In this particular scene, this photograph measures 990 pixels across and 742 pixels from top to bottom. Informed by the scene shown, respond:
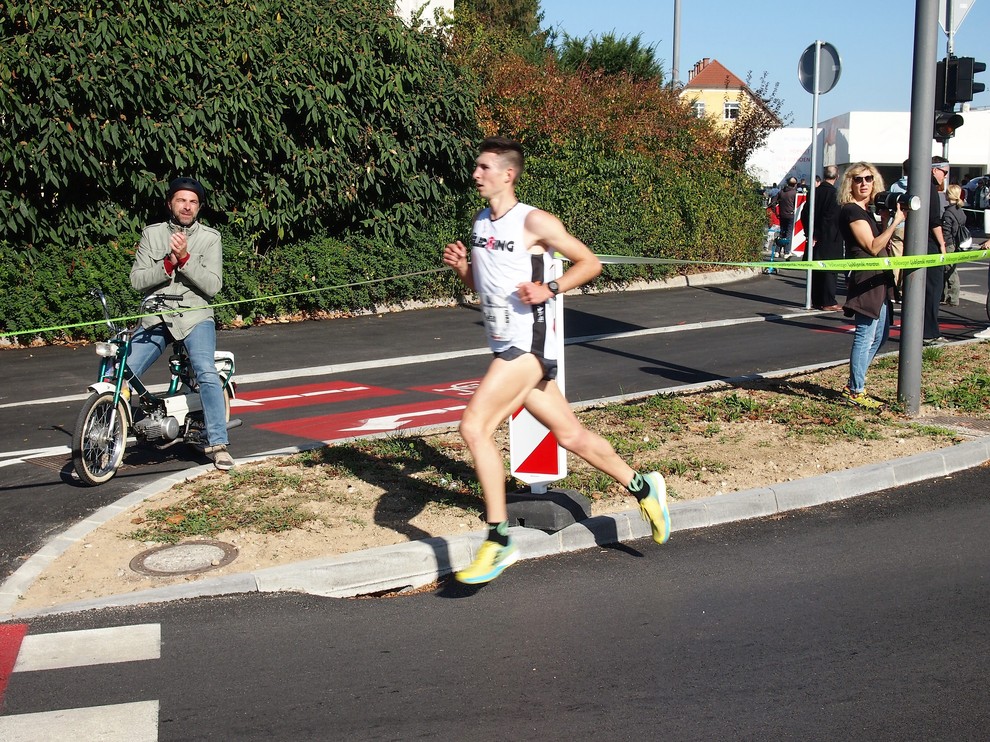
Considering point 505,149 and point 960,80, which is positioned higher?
point 960,80

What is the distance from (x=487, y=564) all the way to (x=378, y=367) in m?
7.16

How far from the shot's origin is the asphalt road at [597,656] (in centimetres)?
390

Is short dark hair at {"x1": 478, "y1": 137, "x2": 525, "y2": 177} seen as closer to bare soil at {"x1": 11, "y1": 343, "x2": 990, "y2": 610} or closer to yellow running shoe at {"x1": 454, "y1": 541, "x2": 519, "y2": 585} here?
yellow running shoe at {"x1": 454, "y1": 541, "x2": 519, "y2": 585}

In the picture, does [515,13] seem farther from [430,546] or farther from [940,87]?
[430,546]

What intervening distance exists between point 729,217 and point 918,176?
1354 cm

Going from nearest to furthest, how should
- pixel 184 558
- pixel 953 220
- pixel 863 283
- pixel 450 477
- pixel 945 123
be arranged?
pixel 184 558, pixel 450 477, pixel 863 283, pixel 945 123, pixel 953 220

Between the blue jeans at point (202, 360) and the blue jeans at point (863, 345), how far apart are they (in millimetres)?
4820

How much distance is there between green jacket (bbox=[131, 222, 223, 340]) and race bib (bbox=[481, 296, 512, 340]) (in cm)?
258

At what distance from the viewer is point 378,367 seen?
1212 centimetres

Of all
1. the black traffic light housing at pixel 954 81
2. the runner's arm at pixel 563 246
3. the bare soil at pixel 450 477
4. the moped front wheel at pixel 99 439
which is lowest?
the bare soil at pixel 450 477

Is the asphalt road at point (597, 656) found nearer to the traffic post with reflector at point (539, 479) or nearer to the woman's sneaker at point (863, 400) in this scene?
the traffic post with reflector at point (539, 479)

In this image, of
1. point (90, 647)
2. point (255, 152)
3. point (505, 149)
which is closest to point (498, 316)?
point (505, 149)

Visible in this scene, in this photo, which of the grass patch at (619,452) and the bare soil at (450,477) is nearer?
the bare soil at (450,477)

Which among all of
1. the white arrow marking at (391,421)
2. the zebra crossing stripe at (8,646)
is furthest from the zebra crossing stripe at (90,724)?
the white arrow marking at (391,421)
